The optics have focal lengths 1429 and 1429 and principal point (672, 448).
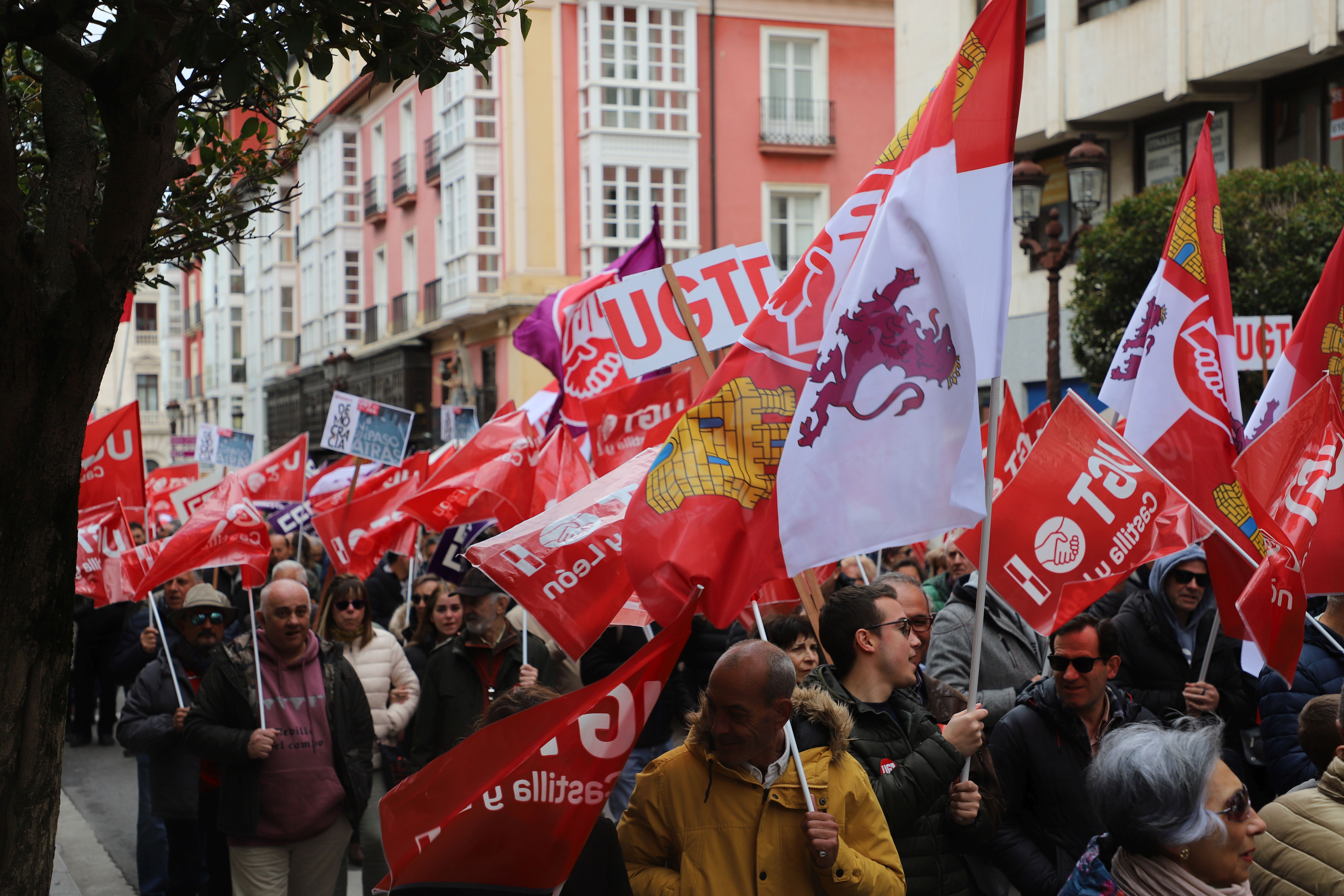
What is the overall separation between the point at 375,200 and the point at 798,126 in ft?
50.0

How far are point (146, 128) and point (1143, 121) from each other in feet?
60.5

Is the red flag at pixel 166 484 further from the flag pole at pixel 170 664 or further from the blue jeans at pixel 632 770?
the blue jeans at pixel 632 770

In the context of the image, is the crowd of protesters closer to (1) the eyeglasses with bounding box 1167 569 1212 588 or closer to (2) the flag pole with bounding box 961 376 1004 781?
(1) the eyeglasses with bounding box 1167 569 1212 588

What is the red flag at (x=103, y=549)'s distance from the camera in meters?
8.99

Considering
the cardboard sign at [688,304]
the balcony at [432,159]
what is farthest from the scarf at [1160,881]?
the balcony at [432,159]

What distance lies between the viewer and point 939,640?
6.15 m

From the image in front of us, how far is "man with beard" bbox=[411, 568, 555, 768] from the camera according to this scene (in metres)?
6.85

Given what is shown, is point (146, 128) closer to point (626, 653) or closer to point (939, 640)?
point (939, 640)

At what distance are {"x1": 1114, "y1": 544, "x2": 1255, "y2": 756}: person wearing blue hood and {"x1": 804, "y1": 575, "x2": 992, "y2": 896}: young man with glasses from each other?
7.29 ft

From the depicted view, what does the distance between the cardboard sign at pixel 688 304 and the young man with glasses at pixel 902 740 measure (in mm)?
2740

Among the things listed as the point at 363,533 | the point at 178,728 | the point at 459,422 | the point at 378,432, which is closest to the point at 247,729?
the point at 178,728

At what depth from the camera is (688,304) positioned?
705 centimetres

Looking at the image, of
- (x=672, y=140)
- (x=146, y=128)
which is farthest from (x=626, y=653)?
(x=672, y=140)

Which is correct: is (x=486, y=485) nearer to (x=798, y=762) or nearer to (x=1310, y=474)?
(x=1310, y=474)
